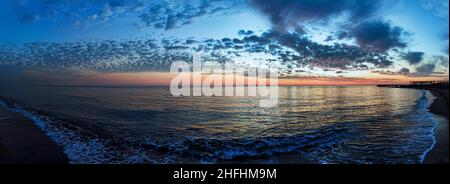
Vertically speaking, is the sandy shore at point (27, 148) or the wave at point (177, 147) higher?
the sandy shore at point (27, 148)

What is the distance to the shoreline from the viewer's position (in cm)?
920

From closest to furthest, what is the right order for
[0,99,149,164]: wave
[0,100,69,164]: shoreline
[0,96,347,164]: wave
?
[0,100,69,164]: shoreline
[0,99,149,164]: wave
[0,96,347,164]: wave

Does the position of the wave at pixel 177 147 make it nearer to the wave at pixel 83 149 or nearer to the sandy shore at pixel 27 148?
the wave at pixel 83 149

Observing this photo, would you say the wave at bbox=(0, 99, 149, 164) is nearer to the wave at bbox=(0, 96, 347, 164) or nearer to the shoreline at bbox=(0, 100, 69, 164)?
the wave at bbox=(0, 96, 347, 164)

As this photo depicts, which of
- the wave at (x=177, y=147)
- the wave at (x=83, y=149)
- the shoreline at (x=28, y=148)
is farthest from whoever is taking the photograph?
the wave at (x=177, y=147)

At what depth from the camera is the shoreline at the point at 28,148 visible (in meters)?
9.20

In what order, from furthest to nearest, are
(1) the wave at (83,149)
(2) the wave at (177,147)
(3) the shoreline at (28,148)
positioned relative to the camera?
(2) the wave at (177,147), (1) the wave at (83,149), (3) the shoreline at (28,148)

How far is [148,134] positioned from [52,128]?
6.10 meters

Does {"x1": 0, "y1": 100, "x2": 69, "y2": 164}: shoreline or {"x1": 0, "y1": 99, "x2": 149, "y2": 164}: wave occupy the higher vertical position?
{"x1": 0, "y1": 100, "x2": 69, "y2": 164}: shoreline

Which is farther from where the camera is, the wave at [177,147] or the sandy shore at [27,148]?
the wave at [177,147]

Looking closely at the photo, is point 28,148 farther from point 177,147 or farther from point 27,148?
point 177,147

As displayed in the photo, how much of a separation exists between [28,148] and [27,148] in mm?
35

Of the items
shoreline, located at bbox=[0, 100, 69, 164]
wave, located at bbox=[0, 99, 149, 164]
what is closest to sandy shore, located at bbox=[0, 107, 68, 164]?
shoreline, located at bbox=[0, 100, 69, 164]

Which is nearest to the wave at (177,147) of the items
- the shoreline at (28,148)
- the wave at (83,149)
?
the wave at (83,149)
